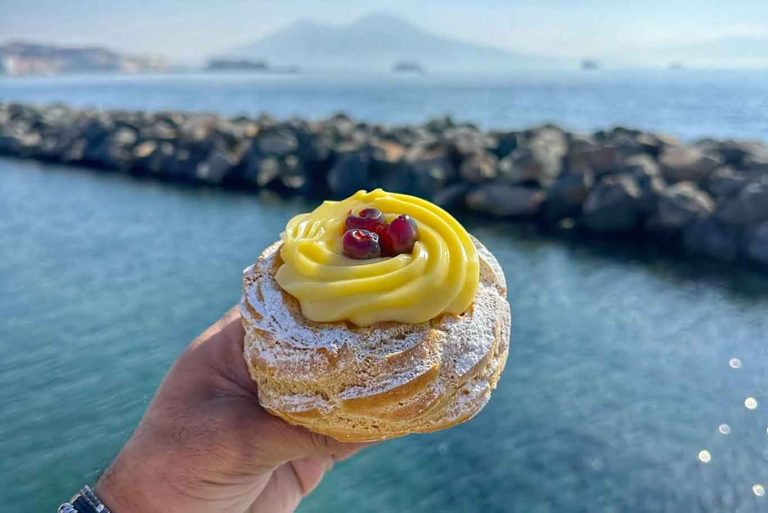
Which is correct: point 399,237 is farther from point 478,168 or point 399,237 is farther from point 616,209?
point 478,168

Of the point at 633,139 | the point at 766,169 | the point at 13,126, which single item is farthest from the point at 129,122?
the point at 766,169

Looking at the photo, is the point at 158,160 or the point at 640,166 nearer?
the point at 640,166

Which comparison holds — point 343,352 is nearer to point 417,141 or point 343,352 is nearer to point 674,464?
point 674,464

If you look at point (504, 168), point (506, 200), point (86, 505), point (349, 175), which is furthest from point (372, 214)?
point (349, 175)

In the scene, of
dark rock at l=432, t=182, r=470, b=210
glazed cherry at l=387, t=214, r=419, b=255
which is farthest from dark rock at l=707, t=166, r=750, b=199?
glazed cherry at l=387, t=214, r=419, b=255

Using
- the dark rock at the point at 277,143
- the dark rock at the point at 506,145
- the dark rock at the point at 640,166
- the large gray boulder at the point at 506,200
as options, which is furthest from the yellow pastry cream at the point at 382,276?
the dark rock at the point at 277,143

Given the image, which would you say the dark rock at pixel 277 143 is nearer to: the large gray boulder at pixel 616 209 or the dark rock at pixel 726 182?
the large gray boulder at pixel 616 209
